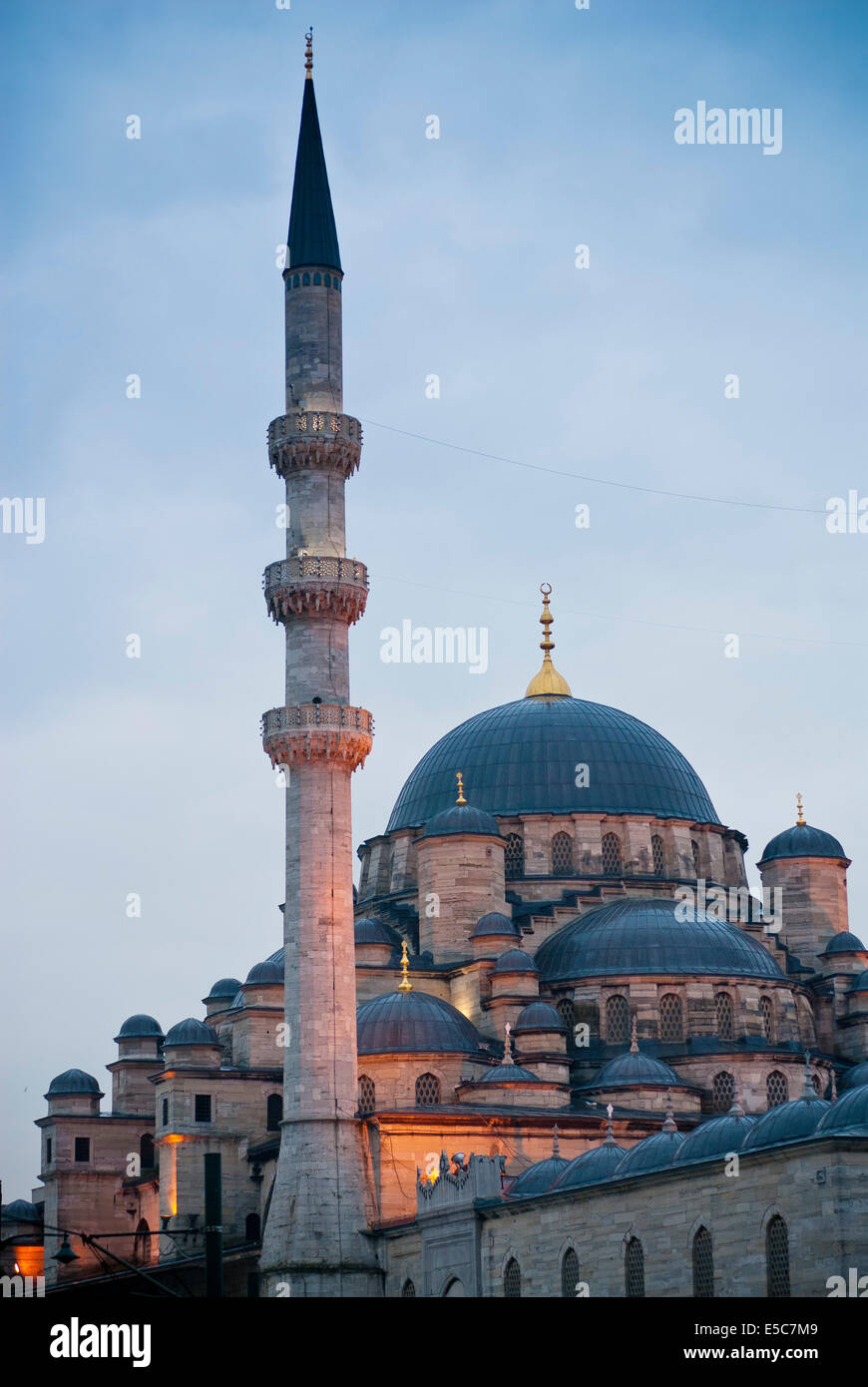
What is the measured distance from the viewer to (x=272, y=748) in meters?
43.0

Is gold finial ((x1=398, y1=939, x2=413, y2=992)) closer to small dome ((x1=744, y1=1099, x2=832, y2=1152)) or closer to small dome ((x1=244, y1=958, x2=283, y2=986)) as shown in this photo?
small dome ((x1=244, y1=958, x2=283, y2=986))

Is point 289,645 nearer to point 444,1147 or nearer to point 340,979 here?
point 340,979

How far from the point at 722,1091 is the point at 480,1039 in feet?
16.5

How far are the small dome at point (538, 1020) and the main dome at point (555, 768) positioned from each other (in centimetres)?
788

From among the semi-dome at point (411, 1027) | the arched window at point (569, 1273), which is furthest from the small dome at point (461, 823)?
the arched window at point (569, 1273)

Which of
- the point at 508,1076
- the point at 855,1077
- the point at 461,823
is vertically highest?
the point at 461,823

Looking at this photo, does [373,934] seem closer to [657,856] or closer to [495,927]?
[495,927]

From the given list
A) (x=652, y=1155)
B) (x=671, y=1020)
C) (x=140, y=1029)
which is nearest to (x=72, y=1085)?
(x=140, y=1029)

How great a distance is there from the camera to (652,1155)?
37.0m

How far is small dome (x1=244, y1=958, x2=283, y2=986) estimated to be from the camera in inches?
2002

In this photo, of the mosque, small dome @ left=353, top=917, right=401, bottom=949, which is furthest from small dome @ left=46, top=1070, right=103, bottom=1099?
small dome @ left=353, top=917, right=401, bottom=949

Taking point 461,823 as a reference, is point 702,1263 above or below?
below
